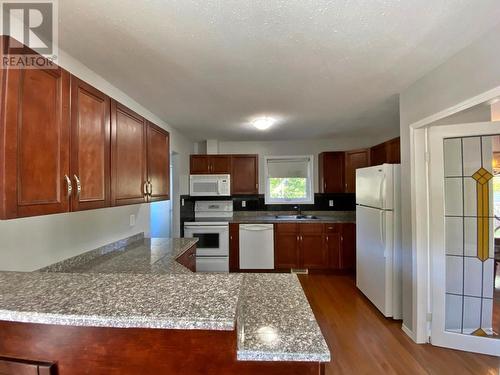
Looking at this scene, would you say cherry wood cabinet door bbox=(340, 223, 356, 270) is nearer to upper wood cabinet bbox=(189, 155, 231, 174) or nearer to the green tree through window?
the green tree through window

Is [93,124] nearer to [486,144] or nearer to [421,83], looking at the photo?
[421,83]

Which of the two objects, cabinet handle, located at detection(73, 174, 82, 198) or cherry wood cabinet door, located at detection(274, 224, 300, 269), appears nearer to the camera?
cabinet handle, located at detection(73, 174, 82, 198)

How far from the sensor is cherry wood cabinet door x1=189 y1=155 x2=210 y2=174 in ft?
14.0

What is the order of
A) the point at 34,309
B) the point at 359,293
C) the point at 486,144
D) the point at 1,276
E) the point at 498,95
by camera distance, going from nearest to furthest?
1. the point at 34,309
2. the point at 1,276
3. the point at 498,95
4. the point at 486,144
5. the point at 359,293

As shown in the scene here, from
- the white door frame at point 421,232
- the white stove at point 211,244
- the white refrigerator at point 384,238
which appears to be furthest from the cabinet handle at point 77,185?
the white stove at point 211,244

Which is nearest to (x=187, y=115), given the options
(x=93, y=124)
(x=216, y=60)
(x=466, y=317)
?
(x=216, y=60)

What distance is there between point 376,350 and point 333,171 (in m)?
2.73

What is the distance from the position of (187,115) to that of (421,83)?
2390 mm

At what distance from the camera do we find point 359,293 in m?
3.21

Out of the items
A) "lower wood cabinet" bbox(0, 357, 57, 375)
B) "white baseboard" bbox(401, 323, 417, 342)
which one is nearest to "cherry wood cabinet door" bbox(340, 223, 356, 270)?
"white baseboard" bbox(401, 323, 417, 342)

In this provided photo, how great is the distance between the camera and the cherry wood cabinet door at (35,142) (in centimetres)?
85

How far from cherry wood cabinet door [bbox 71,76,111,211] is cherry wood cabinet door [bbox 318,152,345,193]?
3525 millimetres

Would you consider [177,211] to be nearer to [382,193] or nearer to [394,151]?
[382,193]

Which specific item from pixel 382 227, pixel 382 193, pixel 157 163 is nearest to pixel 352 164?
pixel 382 193
